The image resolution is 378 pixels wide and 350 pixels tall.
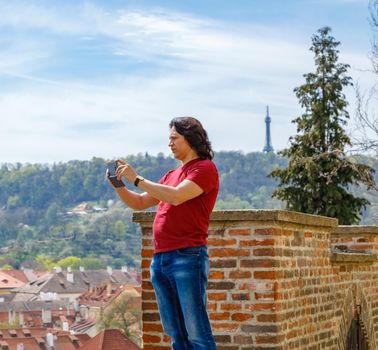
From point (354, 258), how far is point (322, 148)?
22.1 m

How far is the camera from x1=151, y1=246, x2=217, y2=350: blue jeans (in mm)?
7262

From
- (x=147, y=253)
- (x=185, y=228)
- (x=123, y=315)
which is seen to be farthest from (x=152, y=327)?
(x=123, y=315)

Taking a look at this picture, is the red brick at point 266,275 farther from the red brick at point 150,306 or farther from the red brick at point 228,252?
the red brick at point 150,306

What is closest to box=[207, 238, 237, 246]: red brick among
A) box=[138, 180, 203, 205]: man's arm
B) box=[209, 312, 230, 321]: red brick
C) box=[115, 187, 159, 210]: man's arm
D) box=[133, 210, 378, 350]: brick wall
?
box=[133, 210, 378, 350]: brick wall

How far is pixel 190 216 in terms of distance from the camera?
728 centimetres

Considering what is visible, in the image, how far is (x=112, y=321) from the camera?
12412 cm

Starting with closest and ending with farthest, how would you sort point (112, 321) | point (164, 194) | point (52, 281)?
point (164, 194) < point (112, 321) < point (52, 281)

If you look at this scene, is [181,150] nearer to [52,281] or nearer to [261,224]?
[261,224]

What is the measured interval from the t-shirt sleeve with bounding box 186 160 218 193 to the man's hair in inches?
3.7

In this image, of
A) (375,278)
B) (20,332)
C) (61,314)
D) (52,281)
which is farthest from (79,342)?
(375,278)

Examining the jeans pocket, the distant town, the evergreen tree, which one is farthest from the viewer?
the distant town

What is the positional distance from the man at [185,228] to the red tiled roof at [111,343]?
229 feet

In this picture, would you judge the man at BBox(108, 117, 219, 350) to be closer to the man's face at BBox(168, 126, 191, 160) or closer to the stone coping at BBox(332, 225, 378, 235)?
the man's face at BBox(168, 126, 191, 160)

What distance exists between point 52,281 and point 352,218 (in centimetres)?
14326
